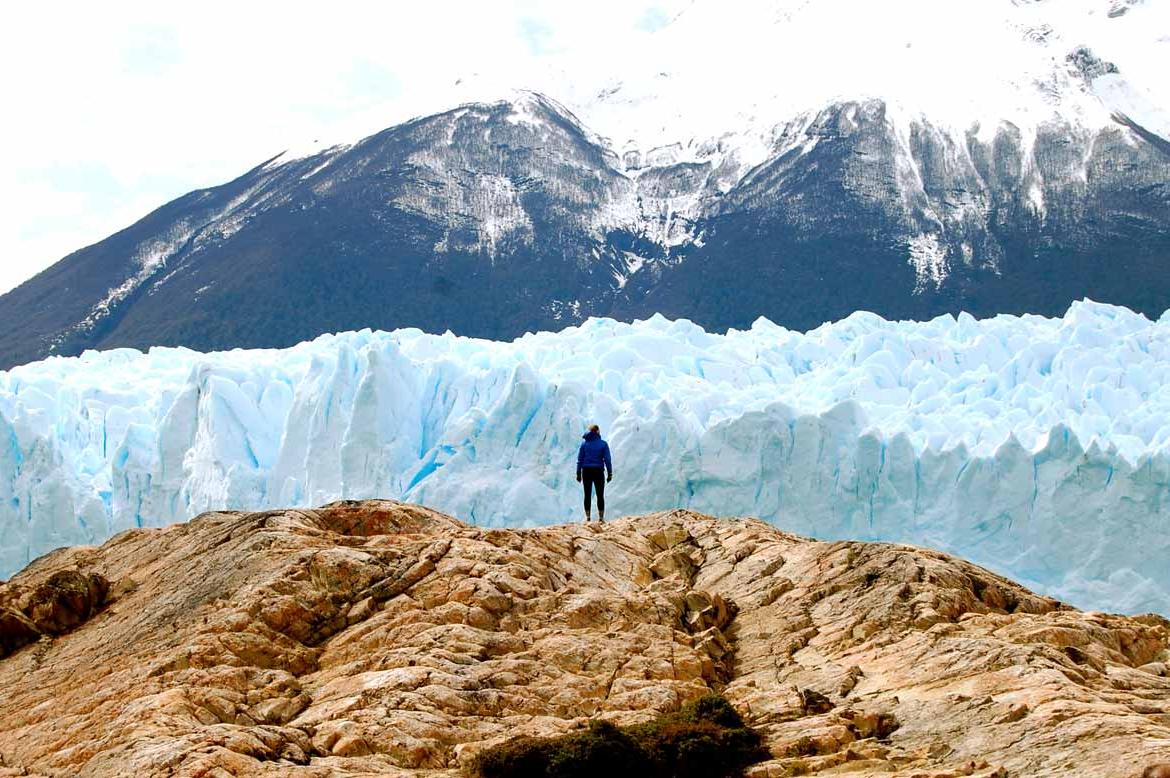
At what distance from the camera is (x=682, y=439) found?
27.2m

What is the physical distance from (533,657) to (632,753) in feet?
5.13

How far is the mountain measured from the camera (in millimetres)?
76875

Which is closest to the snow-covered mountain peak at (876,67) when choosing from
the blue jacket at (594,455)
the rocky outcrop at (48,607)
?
the blue jacket at (594,455)

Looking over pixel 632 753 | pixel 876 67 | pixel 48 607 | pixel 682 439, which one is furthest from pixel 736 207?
pixel 632 753

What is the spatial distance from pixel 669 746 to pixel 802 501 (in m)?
19.9

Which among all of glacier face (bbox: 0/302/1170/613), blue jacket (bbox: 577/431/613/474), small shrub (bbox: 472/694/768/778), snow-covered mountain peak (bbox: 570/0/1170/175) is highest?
snow-covered mountain peak (bbox: 570/0/1170/175)

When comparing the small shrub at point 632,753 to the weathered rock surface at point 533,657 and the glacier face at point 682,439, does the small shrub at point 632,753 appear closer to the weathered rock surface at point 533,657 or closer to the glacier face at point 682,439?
the weathered rock surface at point 533,657

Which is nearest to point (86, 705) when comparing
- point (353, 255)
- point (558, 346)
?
point (558, 346)

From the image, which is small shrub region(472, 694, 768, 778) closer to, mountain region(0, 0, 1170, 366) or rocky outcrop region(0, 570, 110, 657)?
rocky outcrop region(0, 570, 110, 657)

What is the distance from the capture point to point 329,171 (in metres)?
91.5

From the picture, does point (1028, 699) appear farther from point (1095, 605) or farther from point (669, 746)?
point (1095, 605)

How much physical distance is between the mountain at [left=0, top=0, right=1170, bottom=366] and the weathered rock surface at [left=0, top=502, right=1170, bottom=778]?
63.3 meters

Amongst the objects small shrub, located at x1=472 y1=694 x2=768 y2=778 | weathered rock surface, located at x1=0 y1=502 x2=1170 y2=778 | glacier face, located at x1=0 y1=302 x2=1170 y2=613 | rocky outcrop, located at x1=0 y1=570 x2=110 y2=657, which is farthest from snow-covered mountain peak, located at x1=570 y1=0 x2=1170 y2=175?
small shrub, located at x1=472 y1=694 x2=768 y2=778

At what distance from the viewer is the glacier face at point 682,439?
26.0 m
